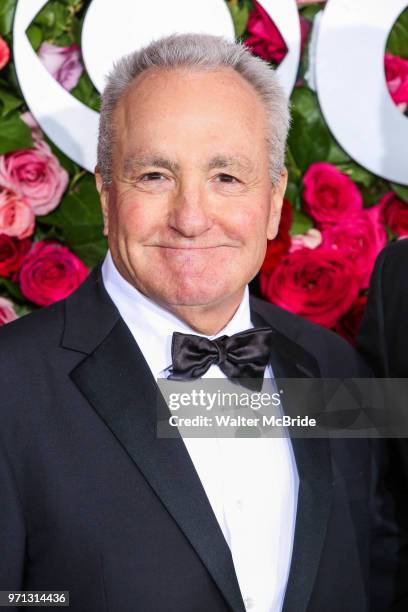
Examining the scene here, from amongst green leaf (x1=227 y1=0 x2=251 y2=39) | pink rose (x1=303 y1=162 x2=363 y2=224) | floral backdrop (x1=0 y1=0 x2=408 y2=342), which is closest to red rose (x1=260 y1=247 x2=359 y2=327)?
floral backdrop (x1=0 y1=0 x2=408 y2=342)

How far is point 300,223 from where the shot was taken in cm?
288

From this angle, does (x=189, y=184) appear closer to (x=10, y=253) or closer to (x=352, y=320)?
(x=10, y=253)

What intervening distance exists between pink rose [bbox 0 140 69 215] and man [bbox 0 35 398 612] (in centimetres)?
63

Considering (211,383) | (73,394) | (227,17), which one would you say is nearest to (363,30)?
(227,17)

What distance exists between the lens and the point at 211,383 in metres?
2.13

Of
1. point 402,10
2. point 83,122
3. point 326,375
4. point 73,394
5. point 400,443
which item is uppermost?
point 402,10

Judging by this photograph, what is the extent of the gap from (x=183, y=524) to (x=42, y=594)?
30 centimetres

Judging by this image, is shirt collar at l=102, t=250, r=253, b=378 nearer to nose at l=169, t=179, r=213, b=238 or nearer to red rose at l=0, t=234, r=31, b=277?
nose at l=169, t=179, r=213, b=238

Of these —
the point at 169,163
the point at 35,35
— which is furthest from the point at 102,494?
the point at 35,35

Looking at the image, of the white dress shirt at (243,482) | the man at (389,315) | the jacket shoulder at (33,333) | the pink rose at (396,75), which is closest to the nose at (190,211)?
the white dress shirt at (243,482)

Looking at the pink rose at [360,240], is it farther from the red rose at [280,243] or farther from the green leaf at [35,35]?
the green leaf at [35,35]

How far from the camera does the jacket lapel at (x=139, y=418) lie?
75.4 inches

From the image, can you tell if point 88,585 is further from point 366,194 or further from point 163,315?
point 366,194

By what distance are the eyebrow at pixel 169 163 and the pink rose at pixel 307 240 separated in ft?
2.77
